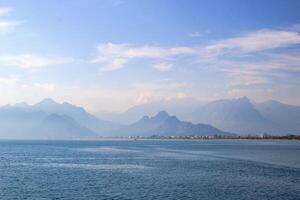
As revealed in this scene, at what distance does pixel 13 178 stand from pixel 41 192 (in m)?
19.7

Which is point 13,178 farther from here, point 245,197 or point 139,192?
point 245,197

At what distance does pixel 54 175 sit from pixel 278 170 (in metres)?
42.6

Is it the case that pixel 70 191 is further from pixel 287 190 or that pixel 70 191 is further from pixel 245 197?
pixel 287 190

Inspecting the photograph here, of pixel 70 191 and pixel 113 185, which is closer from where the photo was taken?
pixel 70 191

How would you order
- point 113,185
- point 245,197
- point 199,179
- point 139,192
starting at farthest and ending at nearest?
point 199,179, point 113,185, point 139,192, point 245,197

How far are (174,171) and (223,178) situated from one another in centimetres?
1515

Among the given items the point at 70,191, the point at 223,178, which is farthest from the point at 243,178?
the point at 70,191

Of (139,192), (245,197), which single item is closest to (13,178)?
(139,192)

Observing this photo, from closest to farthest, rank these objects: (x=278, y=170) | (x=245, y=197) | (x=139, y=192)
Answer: (x=245, y=197), (x=139, y=192), (x=278, y=170)

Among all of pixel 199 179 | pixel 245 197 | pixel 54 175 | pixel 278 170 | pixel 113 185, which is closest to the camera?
pixel 245 197

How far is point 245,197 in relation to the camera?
2240 inches

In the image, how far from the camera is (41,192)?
61.5 metres

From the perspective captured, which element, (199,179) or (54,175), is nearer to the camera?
(199,179)

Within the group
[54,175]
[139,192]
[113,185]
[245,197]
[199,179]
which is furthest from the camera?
[54,175]
